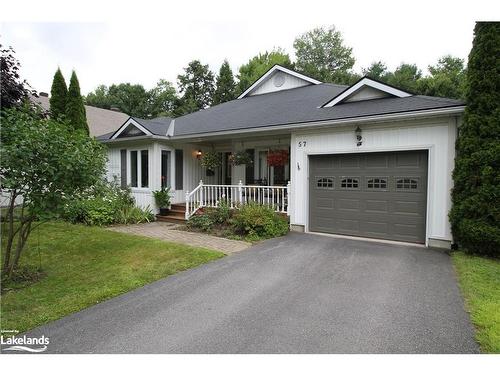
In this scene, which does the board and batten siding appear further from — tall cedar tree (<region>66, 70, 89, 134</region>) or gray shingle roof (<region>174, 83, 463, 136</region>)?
tall cedar tree (<region>66, 70, 89, 134</region>)

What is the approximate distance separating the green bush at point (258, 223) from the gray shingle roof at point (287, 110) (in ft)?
8.68

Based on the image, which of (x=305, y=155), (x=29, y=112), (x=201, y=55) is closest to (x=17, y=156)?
(x=29, y=112)

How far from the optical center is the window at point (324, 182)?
780 cm

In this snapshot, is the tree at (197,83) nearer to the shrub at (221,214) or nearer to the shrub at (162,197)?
the shrub at (162,197)

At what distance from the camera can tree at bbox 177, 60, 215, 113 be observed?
111 feet

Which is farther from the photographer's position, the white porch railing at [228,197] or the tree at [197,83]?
the tree at [197,83]

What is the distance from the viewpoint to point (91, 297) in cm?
391

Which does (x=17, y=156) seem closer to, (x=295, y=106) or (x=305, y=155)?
(x=305, y=155)

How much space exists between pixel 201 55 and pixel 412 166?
32705mm

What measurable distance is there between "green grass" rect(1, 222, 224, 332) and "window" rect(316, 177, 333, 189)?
11.9 ft

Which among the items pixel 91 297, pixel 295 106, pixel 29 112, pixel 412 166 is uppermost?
pixel 295 106

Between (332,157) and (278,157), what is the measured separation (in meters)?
2.38

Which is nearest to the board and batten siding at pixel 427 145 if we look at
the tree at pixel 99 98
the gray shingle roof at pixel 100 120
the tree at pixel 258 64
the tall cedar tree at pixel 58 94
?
the tall cedar tree at pixel 58 94

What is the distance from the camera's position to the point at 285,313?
11.3 feet
